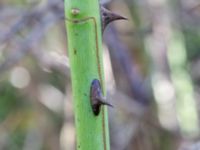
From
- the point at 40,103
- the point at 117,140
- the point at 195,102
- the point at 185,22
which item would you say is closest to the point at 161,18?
the point at 185,22

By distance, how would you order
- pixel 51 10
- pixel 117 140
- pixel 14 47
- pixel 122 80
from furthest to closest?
1. pixel 122 80
2. pixel 117 140
3. pixel 14 47
4. pixel 51 10

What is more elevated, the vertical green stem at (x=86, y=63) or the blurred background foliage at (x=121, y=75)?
the vertical green stem at (x=86, y=63)

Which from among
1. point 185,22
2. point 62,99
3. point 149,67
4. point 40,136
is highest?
point 185,22

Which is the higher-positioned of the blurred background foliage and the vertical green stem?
the vertical green stem

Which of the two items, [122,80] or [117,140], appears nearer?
[117,140]

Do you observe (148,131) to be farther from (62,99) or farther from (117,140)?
(62,99)

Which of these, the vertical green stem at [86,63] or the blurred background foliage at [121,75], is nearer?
the vertical green stem at [86,63]
